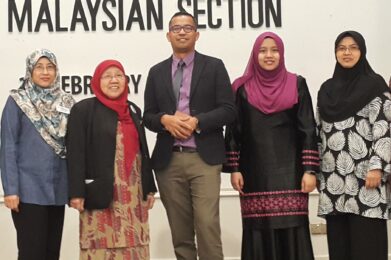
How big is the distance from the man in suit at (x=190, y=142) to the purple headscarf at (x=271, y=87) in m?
0.13

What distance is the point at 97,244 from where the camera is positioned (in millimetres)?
2760

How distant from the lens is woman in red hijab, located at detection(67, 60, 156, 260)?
2.76 m

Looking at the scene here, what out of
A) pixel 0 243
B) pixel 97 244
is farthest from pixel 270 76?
pixel 0 243

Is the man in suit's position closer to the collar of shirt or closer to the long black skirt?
the collar of shirt

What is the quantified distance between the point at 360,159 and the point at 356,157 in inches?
0.8

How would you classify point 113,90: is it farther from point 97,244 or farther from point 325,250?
point 325,250

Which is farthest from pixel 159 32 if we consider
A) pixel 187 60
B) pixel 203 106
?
pixel 203 106

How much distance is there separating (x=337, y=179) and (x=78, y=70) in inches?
83.6

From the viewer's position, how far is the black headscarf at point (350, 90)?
2.75 m

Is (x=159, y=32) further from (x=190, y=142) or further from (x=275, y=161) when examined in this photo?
(x=275, y=161)

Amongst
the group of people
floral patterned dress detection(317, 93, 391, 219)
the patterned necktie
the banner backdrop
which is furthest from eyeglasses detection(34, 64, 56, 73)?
floral patterned dress detection(317, 93, 391, 219)

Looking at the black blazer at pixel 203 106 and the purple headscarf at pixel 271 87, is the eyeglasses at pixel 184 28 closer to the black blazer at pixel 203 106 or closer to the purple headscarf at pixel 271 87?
the black blazer at pixel 203 106

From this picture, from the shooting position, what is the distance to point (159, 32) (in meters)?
4.16

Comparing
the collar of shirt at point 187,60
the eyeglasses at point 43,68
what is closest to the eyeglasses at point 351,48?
the collar of shirt at point 187,60
